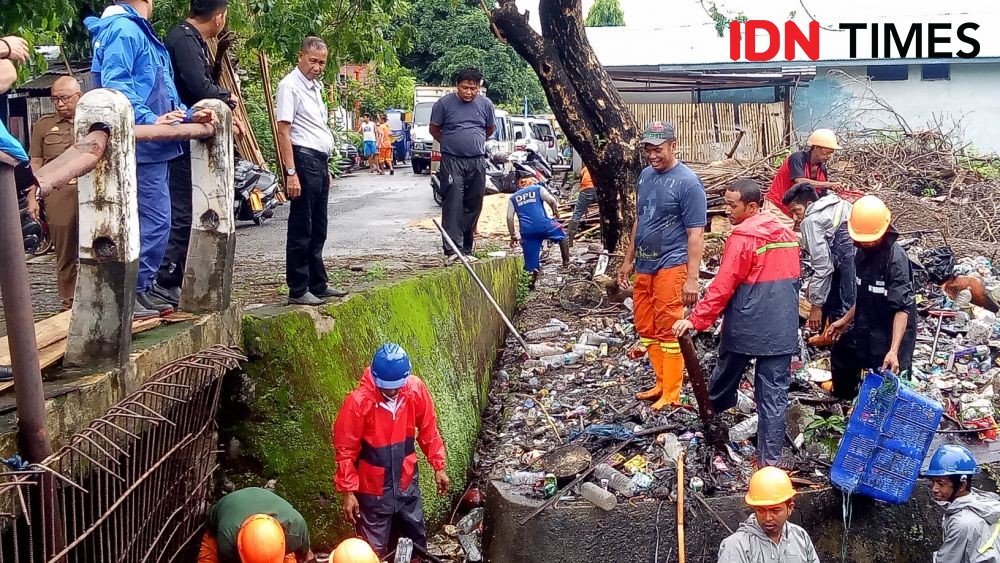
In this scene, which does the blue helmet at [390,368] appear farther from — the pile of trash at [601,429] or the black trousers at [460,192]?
the black trousers at [460,192]

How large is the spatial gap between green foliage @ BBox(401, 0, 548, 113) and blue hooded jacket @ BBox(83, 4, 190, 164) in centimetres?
2787

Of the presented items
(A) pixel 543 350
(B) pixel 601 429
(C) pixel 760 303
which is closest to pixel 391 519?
(B) pixel 601 429

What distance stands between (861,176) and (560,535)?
9.48m

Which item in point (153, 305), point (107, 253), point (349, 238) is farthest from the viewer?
point (349, 238)

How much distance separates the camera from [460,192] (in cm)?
798

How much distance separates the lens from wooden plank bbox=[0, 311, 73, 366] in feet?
11.8

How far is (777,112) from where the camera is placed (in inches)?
622

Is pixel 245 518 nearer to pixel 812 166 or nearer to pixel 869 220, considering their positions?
pixel 869 220

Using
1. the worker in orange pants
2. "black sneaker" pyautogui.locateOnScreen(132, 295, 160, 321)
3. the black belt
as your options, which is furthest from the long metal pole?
the worker in orange pants

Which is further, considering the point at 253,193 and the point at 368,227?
the point at 368,227

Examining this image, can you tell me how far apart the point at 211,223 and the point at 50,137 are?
8.74ft

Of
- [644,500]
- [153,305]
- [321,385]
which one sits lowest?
[644,500]

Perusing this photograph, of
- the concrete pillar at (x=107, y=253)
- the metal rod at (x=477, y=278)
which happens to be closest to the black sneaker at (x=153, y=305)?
the concrete pillar at (x=107, y=253)

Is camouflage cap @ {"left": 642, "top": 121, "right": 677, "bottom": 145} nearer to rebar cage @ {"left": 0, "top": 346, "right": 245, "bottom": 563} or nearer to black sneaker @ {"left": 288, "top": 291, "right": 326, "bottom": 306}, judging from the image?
black sneaker @ {"left": 288, "top": 291, "right": 326, "bottom": 306}
